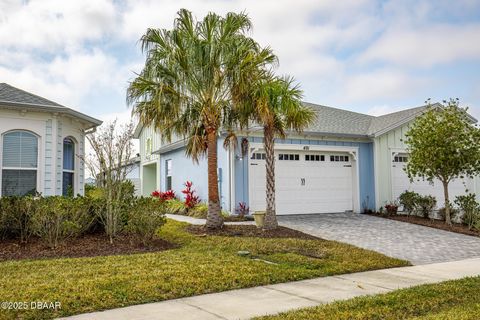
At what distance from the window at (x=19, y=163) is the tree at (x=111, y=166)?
2.40 metres

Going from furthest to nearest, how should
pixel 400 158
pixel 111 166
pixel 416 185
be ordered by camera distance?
pixel 400 158 → pixel 416 185 → pixel 111 166

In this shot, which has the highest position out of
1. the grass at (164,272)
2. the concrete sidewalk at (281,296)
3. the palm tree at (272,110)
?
the palm tree at (272,110)

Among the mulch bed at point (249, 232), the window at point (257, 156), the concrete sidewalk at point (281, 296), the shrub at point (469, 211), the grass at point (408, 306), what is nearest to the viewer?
the grass at point (408, 306)

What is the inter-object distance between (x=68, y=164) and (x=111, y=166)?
379 centimetres

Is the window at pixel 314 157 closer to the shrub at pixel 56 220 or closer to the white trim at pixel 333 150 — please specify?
the white trim at pixel 333 150

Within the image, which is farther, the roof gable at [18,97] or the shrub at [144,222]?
the roof gable at [18,97]

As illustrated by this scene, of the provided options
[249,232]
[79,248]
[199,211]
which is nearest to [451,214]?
[249,232]

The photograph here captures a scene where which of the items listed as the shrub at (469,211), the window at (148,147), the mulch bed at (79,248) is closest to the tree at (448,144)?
the shrub at (469,211)

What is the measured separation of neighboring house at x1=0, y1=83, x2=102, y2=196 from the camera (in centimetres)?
1070

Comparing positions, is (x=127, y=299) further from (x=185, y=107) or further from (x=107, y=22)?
(x=107, y=22)

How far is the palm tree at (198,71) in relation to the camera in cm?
1041

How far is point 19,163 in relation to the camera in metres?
10.9

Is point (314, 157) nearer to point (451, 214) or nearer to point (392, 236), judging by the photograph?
point (392, 236)

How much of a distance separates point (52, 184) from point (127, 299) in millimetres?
7374
